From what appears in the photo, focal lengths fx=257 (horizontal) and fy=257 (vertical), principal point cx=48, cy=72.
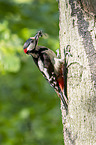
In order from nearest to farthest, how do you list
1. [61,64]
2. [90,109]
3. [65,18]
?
[90,109], [65,18], [61,64]

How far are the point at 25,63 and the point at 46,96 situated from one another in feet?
2.81

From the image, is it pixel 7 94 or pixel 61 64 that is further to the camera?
pixel 7 94

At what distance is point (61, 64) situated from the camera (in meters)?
A: 2.12

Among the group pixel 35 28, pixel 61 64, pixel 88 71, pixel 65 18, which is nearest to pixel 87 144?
pixel 88 71

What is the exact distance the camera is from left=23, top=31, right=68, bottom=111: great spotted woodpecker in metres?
2.06

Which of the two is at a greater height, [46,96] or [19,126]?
[46,96]

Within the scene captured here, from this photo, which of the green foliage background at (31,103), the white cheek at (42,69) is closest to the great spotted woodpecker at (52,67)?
the white cheek at (42,69)

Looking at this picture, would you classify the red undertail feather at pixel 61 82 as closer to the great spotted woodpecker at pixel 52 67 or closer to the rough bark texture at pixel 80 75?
the great spotted woodpecker at pixel 52 67

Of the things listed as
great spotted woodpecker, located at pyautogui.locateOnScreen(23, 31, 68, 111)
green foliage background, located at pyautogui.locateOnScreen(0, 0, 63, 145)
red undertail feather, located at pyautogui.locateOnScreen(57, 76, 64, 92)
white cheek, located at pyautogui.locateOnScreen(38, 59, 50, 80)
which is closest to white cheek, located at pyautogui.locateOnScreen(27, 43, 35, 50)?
great spotted woodpecker, located at pyautogui.locateOnScreen(23, 31, 68, 111)

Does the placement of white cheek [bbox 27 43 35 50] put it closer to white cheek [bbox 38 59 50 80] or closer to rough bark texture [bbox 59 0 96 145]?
white cheek [bbox 38 59 50 80]

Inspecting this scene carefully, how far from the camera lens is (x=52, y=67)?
2426 mm

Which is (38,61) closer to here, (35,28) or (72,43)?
(72,43)

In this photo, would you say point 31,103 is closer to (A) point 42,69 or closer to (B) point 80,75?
(A) point 42,69

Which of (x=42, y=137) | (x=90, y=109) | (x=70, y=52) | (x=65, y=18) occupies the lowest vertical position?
(x=42, y=137)
